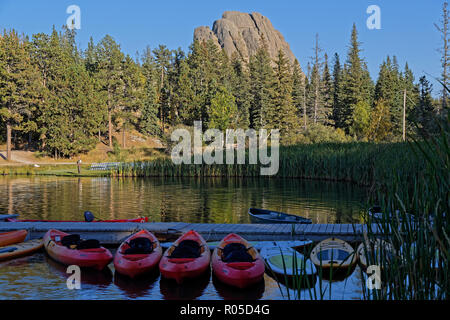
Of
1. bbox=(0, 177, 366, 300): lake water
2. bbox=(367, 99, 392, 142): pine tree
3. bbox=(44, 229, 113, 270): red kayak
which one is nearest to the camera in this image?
bbox=(0, 177, 366, 300): lake water

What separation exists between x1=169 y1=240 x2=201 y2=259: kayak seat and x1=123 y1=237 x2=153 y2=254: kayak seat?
2.12 feet

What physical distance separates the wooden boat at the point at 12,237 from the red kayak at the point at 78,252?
1.22 meters

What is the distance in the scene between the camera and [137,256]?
8.55m

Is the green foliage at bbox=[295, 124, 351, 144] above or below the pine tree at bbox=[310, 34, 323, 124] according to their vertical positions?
below

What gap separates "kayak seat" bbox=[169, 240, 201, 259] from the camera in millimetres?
8361

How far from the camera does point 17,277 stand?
346 inches

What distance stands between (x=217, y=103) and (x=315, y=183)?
2970cm

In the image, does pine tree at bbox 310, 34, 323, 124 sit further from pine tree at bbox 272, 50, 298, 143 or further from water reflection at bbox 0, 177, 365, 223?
water reflection at bbox 0, 177, 365, 223

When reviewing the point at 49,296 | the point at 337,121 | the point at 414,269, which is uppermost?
the point at 337,121
